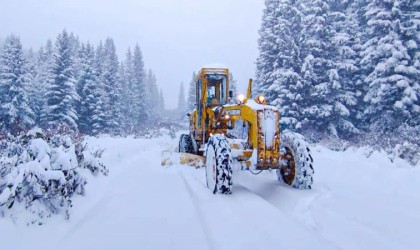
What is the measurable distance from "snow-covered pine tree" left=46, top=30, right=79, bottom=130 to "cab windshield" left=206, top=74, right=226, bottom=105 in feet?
73.7

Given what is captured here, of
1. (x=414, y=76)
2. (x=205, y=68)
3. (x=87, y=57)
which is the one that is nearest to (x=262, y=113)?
(x=205, y=68)

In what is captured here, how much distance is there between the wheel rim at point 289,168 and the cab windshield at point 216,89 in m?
3.94

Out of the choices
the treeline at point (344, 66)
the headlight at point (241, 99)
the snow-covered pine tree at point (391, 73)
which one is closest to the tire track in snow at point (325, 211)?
the headlight at point (241, 99)

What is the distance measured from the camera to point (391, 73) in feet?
60.0

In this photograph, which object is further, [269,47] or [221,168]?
[269,47]

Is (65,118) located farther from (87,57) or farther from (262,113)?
(262,113)

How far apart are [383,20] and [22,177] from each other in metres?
19.7

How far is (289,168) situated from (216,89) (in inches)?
178

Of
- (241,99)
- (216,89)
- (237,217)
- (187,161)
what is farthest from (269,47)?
(237,217)

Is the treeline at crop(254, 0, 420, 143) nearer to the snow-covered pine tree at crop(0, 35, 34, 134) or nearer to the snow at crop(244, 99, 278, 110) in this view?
the snow at crop(244, 99, 278, 110)

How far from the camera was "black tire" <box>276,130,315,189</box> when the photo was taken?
6883 millimetres

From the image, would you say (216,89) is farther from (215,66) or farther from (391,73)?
(391,73)

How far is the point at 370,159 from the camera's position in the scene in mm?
9617

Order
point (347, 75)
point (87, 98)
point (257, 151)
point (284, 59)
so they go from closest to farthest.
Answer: point (257, 151), point (284, 59), point (347, 75), point (87, 98)
